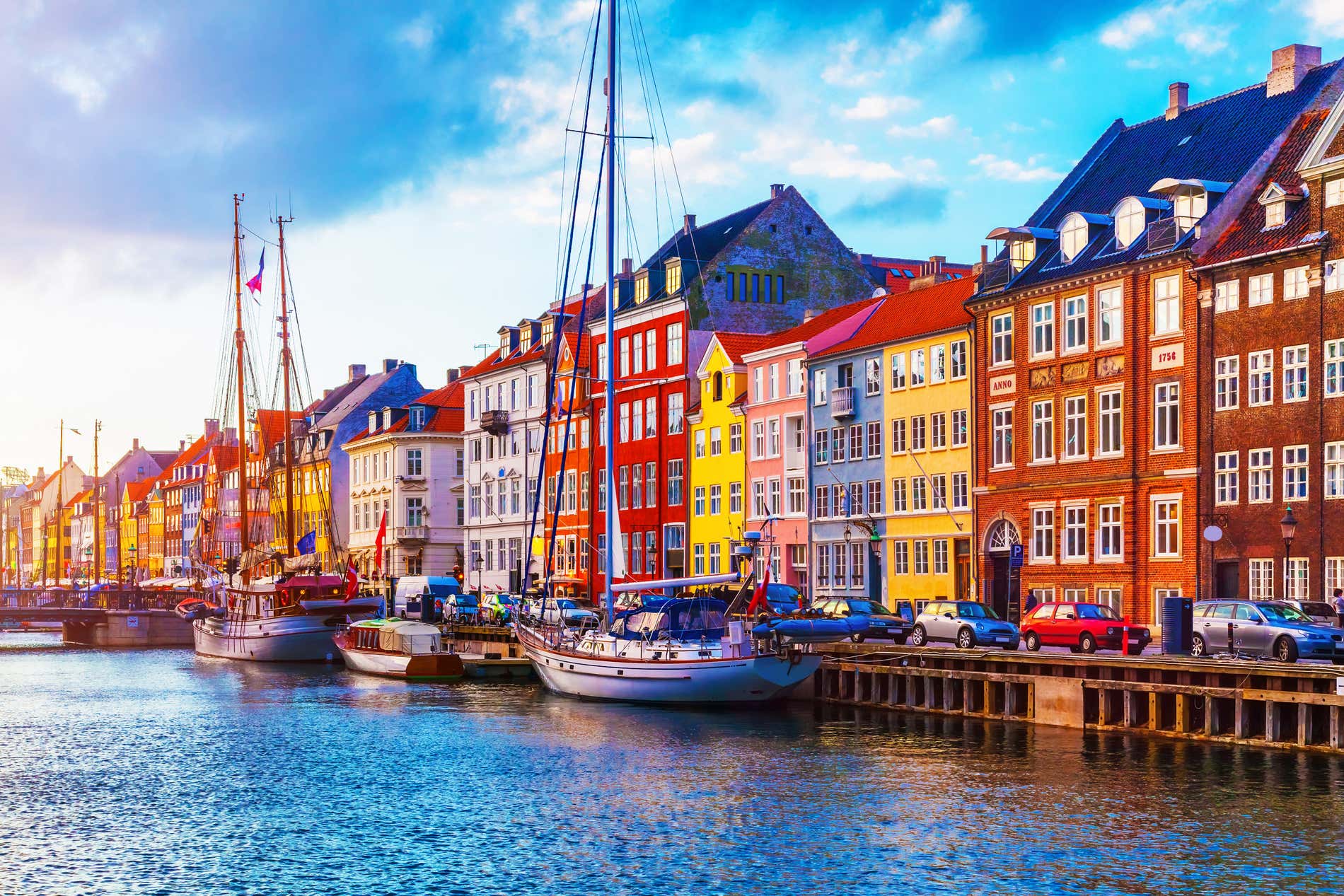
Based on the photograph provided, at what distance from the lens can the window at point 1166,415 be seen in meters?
62.9

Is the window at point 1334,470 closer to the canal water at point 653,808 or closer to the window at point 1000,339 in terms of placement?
the canal water at point 653,808

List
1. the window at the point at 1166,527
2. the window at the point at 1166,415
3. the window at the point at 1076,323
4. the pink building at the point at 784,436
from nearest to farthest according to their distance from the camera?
the window at the point at 1166,527
the window at the point at 1166,415
the window at the point at 1076,323
the pink building at the point at 784,436

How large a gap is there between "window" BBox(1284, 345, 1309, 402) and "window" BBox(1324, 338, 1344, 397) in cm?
86

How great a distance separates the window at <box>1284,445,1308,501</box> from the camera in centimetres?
5762

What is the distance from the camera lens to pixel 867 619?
6131cm

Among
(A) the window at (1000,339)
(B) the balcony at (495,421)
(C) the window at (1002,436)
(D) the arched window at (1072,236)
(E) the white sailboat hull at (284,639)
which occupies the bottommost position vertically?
(E) the white sailboat hull at (284,639)

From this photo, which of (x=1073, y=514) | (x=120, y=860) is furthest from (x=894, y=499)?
(x=120, y=860)


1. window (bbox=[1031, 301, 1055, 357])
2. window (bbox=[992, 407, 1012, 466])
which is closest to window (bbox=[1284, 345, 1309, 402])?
window (bbox=[1031, 301, 1055, 357])

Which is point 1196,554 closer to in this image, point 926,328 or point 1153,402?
point 1153,402

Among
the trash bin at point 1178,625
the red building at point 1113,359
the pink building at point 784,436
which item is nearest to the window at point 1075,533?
the red building at point 1113,359

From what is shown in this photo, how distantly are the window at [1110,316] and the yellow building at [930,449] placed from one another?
8.44m

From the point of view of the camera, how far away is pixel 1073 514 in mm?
67500

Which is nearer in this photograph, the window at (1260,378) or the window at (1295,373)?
the window at (1295,373)

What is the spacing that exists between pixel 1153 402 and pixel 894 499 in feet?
57.6
